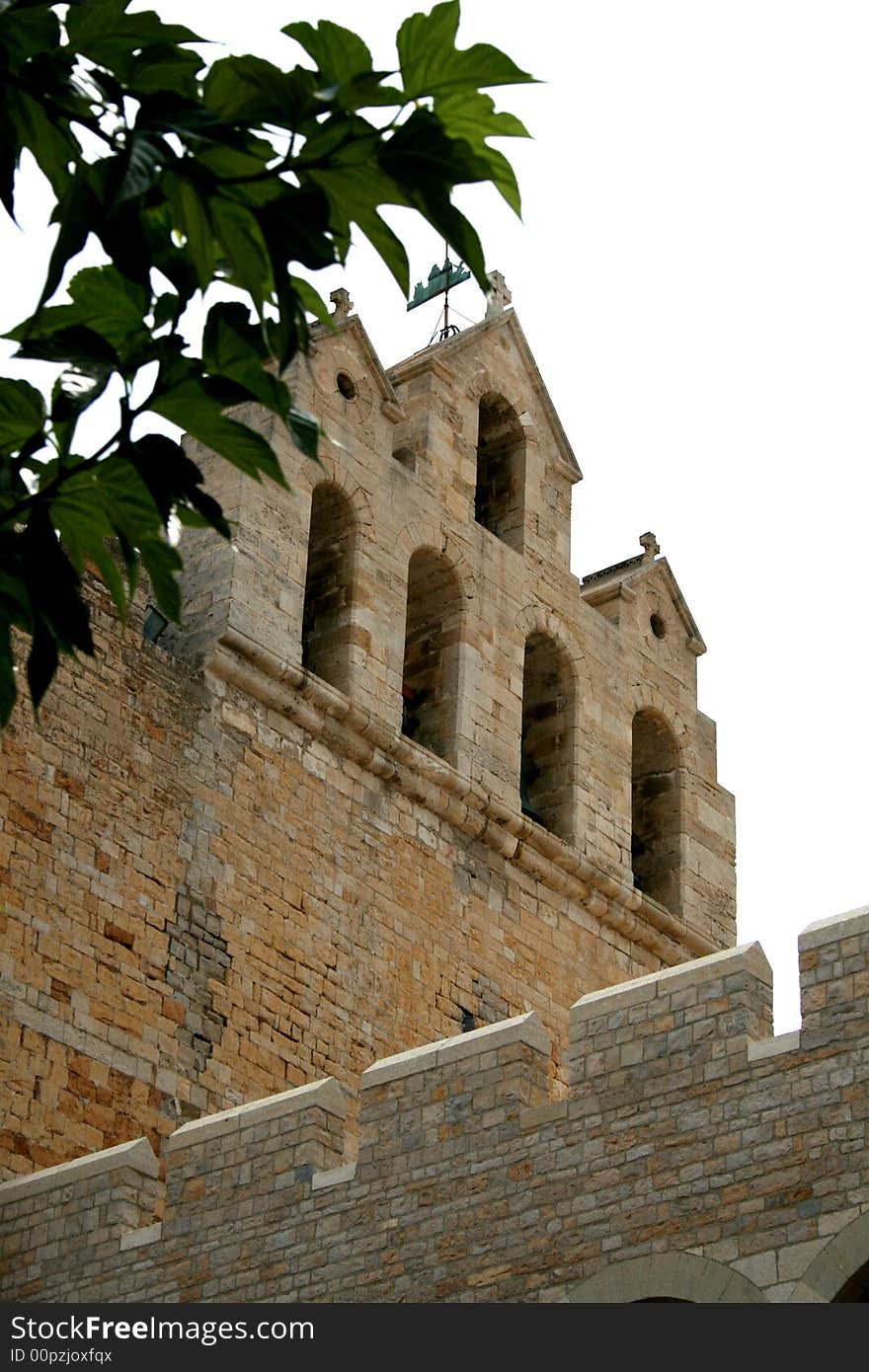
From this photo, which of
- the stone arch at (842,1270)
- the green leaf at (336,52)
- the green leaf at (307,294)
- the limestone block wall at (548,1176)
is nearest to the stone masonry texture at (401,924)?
the limestone block wall at (548,1176)

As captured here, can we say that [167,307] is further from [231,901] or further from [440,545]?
[440,545]

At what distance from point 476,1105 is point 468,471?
9617 millimetres

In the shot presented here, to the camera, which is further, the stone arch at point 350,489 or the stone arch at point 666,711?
the stone arch at point 666,711

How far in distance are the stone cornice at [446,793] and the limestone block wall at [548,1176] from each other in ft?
16.1

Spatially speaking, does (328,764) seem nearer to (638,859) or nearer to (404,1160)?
(638,859)

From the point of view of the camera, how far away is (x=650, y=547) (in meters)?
22.9

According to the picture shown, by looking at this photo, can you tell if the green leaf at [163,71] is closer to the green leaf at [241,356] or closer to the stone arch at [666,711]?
the green leaf at [241,356]

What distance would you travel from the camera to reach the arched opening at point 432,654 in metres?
19.3

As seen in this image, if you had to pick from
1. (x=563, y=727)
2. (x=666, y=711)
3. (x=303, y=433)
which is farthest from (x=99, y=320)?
(x=666, y=711)

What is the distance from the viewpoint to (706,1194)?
35.6 ft

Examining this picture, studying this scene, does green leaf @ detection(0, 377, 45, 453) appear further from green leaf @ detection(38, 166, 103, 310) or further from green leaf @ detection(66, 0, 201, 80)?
green leaf @ detection(66, 0, 201, 80)

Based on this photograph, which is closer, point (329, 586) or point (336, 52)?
point (336, 52)

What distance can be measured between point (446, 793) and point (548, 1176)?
7.32 meters

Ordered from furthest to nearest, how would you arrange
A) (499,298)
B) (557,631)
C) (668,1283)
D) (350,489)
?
1. (499,298)
2. (557,631)
3. (350,489)
4. (668,1283)
